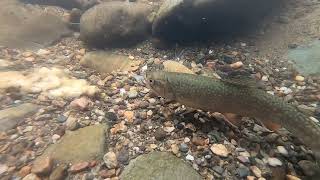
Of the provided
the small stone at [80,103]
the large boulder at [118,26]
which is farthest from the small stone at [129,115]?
the large boulder at [118,26]

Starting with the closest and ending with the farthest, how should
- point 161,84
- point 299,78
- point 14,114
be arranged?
point 161,84 < point 14,114 < point 299,78

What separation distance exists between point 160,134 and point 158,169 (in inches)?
26.4

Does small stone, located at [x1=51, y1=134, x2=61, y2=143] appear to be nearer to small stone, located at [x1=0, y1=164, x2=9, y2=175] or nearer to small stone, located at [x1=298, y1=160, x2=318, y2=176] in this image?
small stone, located at [x1=0, y1=164, x2=9, y2=175]

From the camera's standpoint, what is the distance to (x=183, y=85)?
13.9 feet

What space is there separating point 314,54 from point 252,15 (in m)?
1.55

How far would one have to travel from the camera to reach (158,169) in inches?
139

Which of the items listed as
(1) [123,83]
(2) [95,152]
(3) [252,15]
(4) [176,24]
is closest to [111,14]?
(4) [176,24]

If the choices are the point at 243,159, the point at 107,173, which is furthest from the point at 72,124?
the point at 243,159

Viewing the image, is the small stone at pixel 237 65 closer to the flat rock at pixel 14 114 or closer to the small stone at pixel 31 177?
the flat rock at pixel 14 114

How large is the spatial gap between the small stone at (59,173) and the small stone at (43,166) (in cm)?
8

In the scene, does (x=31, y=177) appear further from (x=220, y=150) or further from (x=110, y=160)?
(x=220, y=150)

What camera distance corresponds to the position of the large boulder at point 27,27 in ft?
22.7

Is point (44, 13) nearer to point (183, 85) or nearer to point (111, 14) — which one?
point (111, 14)

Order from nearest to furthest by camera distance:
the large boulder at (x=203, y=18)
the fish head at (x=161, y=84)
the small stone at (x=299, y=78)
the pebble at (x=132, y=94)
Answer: the fish head at (x=161, y=84)
the pebble at (x=132, y=94)
the small stone at (x=299, y=78)
the large boulder at (x=203, y=18)
